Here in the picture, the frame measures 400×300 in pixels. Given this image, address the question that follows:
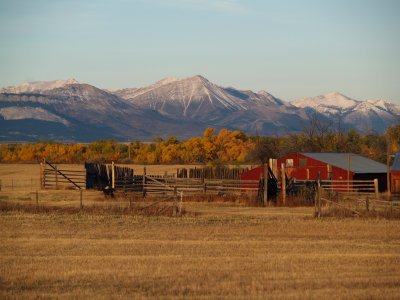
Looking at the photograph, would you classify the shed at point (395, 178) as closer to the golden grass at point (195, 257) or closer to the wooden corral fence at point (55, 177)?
the golden grass at point (195, 257)

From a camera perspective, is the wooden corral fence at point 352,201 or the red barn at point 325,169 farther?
the red barn at point 325,169

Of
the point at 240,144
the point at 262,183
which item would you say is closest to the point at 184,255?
the point at 262,183

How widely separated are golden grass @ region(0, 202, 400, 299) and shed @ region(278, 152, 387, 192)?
21.1 metres

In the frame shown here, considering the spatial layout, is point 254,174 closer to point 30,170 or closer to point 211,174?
point 211,174

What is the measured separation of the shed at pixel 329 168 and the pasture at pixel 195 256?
2015 centimetres

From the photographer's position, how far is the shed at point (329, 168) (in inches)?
1820

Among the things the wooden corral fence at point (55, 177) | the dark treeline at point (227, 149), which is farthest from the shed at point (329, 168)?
the dark treeline at point (227, 149)

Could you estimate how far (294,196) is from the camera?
36.6 meters

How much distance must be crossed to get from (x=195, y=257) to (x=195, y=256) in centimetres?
17

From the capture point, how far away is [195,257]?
1656cm

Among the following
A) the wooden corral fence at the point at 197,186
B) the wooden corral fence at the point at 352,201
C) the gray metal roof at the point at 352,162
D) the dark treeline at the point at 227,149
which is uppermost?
the dark treeline at the point at 227,149

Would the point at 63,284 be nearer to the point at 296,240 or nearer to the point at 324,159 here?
the point at 296,240

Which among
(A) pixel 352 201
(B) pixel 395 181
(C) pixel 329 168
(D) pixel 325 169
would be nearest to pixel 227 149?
(D) pixel 325 169

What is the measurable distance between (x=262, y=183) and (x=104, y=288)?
931 inches
